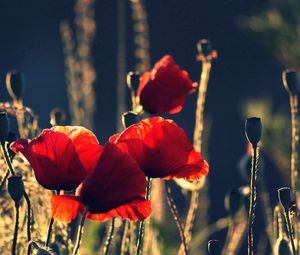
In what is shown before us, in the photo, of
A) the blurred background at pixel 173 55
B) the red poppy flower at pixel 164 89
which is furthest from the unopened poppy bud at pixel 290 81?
the blurred background at pixel 173 55

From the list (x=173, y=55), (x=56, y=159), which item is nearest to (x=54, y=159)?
(x=56, y=159)

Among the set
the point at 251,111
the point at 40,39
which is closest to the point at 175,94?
the point at 251,111

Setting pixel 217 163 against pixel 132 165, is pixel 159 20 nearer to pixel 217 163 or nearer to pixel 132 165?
pixel 217 163

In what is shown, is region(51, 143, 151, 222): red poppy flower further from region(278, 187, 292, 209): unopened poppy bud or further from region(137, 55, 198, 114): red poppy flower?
region(137, 55, 198, 114): red poppy flower

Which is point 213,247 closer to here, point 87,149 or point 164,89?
point 87,149

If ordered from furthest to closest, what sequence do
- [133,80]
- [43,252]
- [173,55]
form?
1. [173,55]
2. [133,80]
3. [43,252]

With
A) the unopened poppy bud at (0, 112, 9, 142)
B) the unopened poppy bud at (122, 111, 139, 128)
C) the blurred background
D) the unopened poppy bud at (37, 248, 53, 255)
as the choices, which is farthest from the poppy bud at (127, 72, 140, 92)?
the blurred background

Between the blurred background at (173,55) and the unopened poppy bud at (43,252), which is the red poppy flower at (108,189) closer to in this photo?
the unopened poppy bud at (43,252)
